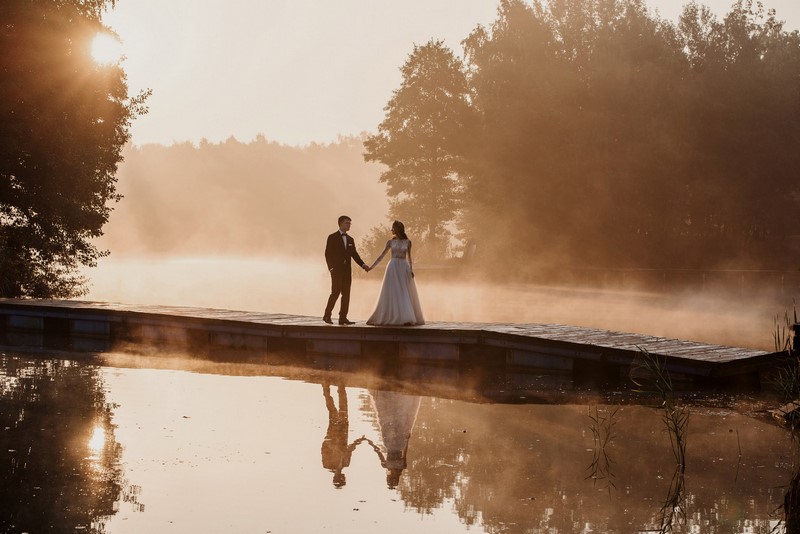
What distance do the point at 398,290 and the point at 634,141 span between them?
34.5m

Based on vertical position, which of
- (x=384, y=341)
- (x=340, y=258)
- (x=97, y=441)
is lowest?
(x=97, y=441)

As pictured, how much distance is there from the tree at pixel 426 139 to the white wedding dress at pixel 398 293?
145ft

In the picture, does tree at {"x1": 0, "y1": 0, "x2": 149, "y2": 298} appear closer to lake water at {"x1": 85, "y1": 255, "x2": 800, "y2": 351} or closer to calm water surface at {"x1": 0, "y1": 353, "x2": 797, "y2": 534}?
lake water at {"x1": 85, "y1": 255, "x2": 800, "y2": 351}

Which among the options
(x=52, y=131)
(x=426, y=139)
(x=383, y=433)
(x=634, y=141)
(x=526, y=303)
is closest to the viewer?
(x=383, y=433)

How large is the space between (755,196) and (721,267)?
3.97 metres

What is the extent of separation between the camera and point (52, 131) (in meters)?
29.0

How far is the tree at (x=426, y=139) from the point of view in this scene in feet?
209

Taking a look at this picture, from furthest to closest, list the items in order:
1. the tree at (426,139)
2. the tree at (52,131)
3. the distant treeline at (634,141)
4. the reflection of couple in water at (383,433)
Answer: the tree at (426,139) → the distant treeline at (634,141) → the tree at (52,131) → the reflection of couple in water at (383,433)

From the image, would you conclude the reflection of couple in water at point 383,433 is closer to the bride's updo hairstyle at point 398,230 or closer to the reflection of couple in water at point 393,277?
the reflection of couple in water at point 393,277

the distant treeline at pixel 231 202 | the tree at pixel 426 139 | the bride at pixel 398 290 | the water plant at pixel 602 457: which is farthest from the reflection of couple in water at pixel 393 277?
the distant treeline at pixel 231 202

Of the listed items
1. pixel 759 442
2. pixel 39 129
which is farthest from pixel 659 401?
pixel 39 129

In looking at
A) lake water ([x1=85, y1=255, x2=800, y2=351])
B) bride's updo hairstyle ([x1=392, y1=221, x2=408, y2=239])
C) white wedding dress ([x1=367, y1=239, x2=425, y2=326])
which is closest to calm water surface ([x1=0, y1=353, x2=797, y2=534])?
white wedding dress ([x1=367, y1=239, x2=425, y2=326])

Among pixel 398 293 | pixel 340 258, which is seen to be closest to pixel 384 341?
pixel 398 293

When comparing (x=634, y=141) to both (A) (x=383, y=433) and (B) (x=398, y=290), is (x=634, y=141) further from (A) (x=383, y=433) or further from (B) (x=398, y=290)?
(A) (x=383, y=433)
